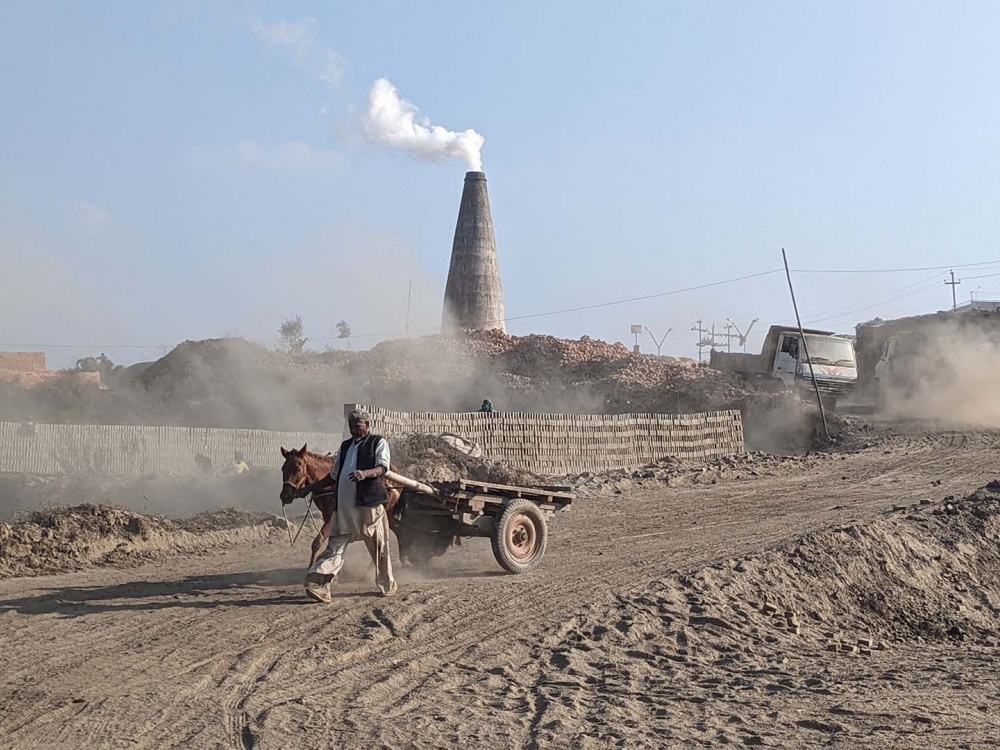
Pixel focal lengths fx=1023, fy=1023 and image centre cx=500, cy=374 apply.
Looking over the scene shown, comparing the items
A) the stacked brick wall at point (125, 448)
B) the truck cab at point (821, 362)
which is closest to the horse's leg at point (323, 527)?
the stacked brick wall at point (125, 448)

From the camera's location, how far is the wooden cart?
10859mm

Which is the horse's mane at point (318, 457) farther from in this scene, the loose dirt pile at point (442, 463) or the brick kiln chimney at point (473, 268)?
the brick kiln chimney at point (473, 268)

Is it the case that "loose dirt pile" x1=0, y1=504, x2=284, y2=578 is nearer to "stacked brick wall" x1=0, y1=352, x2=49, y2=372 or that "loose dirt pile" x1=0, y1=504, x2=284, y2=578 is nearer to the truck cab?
the truck cab

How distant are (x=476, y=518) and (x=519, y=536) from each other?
2.65ft

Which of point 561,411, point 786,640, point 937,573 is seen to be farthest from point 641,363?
point 786,640

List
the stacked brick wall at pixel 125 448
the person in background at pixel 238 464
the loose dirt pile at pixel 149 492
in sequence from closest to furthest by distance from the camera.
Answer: the loose dirt pile at pixel 149 492 < the person in background at pixel 238 464 < the stacked brick wall at pixel 125 448

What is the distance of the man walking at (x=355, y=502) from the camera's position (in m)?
9.47

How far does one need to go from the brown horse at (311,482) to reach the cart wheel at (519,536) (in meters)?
1.22

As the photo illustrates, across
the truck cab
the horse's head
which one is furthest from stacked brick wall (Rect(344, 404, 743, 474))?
the horse's head

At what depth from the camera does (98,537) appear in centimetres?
Answer: 1343

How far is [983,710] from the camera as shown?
688cm

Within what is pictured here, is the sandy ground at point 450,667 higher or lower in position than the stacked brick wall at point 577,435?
lower

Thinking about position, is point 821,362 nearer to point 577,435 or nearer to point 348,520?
point 577,435

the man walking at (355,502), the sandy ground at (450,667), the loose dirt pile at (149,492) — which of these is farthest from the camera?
the loose dirt pile at (149,492)
